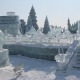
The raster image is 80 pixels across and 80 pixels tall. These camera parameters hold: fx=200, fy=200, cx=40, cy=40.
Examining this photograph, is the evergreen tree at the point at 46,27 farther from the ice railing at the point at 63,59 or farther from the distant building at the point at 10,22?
the ice railing at the point at 63,59

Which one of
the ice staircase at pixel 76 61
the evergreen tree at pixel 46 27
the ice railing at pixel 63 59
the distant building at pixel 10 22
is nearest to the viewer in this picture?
the ice railing at pixel 63 59

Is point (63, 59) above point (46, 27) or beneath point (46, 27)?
beneath

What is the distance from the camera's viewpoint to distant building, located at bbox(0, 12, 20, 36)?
33.9 metres

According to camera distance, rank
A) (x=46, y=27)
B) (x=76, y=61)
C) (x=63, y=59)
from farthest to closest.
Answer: (x=46, y=27), (x=76, y=61), (x=63, y=59)

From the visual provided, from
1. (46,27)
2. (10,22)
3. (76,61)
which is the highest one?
(10,22)

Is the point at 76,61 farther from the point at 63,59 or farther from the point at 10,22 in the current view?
the point at 10,22

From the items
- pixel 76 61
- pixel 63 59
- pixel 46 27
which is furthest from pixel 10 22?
pixel 63 59

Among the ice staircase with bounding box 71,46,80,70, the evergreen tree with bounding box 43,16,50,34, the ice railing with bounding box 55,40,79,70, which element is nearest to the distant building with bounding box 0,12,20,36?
the evergreen tree with bounding box 43,16,50,34

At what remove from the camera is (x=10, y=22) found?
34.4 metres

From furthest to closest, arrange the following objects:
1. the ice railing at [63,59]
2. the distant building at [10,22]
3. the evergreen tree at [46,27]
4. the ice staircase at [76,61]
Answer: the evergreen tree at [46,27] → the distant building at [10,22] → the ice staircase at [76,61] → the ice railing at [63,59]

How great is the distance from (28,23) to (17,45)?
24797mm

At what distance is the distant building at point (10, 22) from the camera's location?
111 ft

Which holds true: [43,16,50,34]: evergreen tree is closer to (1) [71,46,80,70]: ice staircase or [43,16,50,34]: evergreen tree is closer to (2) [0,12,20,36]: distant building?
(2) [0,12,20,36]: distant building

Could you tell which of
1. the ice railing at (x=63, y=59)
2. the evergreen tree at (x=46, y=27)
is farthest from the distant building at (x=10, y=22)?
the ice railing at (x=63, y=59)
